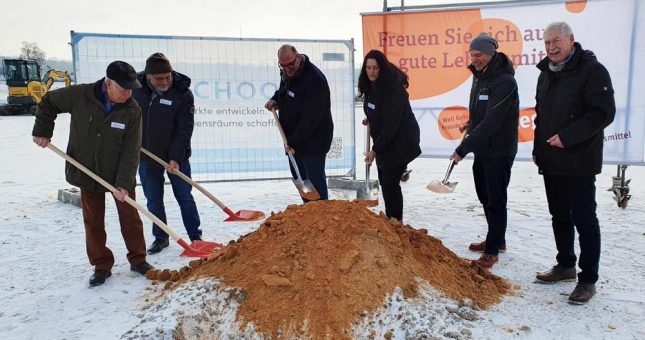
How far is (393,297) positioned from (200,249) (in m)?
1.89

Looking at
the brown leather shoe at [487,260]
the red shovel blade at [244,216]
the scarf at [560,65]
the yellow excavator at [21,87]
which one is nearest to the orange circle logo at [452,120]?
the brown leather shoe at [487,260]

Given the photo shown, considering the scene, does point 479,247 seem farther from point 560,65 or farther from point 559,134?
point 560,65

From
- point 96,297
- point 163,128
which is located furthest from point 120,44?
point 96,297

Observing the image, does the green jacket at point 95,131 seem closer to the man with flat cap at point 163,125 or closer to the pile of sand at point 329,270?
the man with flat cap at point 163,125

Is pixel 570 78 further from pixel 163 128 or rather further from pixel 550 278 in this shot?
pixel 163 128

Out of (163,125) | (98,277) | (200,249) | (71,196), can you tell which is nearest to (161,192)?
(163,125)

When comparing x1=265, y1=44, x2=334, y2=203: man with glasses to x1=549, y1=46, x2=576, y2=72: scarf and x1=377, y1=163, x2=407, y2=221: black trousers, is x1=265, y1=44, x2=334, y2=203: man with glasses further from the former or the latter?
x1=549, y1=46, x2=576, y2=72: scarf

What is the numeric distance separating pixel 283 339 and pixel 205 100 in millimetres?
4593

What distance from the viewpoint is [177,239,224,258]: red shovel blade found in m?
4.03

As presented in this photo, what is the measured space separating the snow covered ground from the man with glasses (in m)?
1.12

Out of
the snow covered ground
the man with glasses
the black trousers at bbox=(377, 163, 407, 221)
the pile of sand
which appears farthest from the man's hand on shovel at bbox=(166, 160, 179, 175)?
the black trousers at bbox=(377, 163, 407, 221)

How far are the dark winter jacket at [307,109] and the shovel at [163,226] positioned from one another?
4.10 ft

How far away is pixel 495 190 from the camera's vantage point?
405 centimetres

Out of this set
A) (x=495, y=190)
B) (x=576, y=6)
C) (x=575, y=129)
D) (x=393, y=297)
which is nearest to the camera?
(x=393, y=297)
